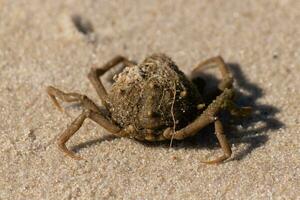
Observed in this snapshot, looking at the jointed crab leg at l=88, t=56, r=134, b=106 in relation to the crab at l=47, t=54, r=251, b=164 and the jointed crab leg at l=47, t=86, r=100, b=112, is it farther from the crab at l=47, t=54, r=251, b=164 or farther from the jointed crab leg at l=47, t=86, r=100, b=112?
the crab at l=47, t=54, r=251, b=164

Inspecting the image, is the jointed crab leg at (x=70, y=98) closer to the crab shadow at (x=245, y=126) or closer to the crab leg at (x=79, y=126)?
the crab leg at (x=79, y=126)

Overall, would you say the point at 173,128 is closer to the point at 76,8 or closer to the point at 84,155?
the point at 84,155

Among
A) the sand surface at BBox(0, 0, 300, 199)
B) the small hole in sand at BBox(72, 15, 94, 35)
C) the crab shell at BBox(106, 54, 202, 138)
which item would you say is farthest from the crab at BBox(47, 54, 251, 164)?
the small hole in sand at BBox(72, 15, 94, 35)

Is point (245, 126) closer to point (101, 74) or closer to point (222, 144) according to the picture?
point (222, 144)

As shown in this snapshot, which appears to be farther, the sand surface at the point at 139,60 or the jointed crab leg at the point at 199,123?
the jointed crab leg at the point at 199,123

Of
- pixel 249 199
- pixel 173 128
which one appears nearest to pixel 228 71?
pixel 173 128

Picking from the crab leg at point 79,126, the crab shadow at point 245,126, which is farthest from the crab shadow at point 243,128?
the crab leg at point 79,126
